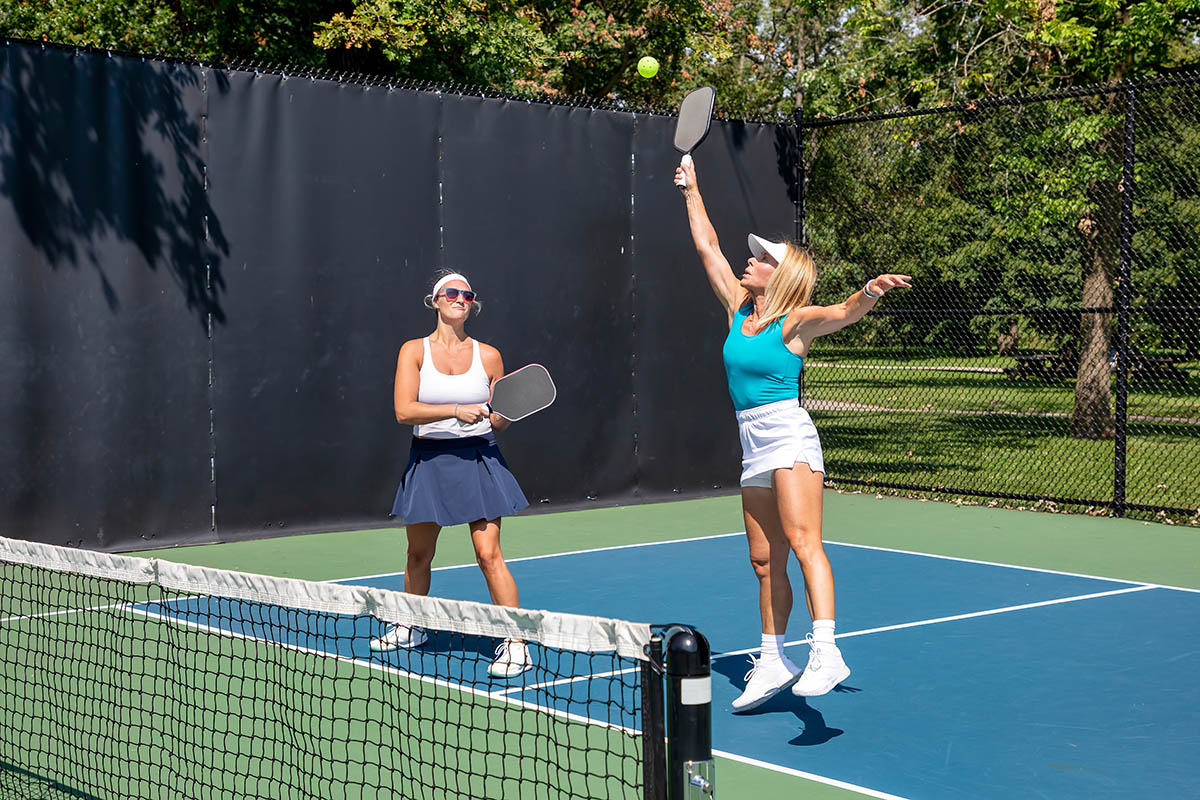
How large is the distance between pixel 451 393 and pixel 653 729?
3.64m

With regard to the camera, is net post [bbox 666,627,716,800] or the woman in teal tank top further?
the woman in teal tank top

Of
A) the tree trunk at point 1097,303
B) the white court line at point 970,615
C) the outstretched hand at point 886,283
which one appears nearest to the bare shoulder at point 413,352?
the white court line at point 970,615

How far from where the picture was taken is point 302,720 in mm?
5004

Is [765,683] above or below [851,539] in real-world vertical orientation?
above

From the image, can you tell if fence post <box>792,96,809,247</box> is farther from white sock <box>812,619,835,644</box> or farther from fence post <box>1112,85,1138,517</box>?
white sock <box>812,619,835,644</box>

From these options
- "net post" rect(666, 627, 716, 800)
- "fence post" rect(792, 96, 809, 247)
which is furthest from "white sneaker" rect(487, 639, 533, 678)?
"fence post" rect(792, 96, 809, 247)

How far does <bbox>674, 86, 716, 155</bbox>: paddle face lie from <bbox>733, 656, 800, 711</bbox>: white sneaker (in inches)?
88.5

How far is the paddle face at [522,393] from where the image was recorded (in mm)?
5719

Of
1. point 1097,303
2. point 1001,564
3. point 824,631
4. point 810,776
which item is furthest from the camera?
point 1097,303

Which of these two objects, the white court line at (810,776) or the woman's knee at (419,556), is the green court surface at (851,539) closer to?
the woman's knee at (419,556)

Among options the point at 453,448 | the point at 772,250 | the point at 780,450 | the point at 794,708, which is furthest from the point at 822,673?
the point at 453,448

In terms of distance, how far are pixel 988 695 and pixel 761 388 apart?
1.60m

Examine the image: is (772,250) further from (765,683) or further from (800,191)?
(800,191)

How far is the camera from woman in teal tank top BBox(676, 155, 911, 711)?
509cm
